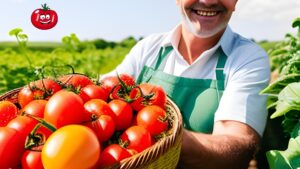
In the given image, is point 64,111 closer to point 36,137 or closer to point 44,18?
point 36,137

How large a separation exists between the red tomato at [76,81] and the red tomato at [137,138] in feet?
1.39

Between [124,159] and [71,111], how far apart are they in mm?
280

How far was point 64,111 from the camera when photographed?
173 cm

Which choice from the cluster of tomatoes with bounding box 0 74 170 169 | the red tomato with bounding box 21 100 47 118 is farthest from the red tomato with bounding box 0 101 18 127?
the red tomato with bounding box 21 100 47 118

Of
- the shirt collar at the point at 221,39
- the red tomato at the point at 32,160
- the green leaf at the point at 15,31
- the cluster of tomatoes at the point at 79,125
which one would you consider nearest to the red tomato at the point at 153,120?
the cluster of tomatoes at the point at 79,125

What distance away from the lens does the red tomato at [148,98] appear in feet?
6.63

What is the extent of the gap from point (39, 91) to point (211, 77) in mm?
1322

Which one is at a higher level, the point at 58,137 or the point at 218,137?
the point at 58,137

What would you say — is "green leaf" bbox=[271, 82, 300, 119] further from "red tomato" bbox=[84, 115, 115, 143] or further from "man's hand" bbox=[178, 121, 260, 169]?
"red tomato" bbox=[84, 115, 115, 143]

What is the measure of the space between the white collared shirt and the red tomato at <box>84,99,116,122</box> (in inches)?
38.9

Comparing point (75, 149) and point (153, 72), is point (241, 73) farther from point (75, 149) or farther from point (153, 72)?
point (75, 149)

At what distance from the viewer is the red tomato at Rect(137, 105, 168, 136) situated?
1865mm

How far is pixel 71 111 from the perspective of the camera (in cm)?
173

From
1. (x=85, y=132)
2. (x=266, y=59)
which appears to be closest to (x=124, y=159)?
(x=85, y=132)
